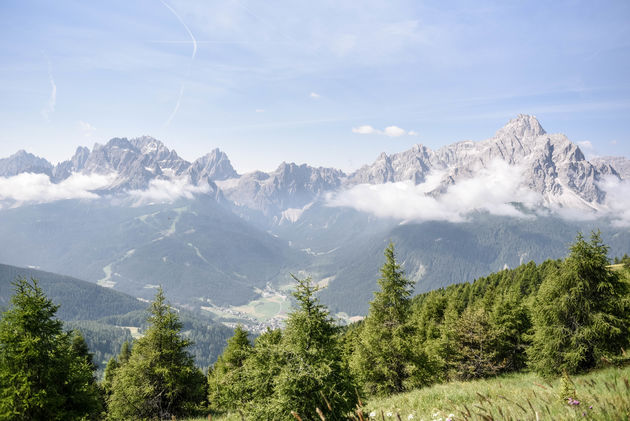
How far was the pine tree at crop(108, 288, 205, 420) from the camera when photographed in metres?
23.0

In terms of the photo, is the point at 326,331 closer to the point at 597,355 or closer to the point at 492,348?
the point at 597,355

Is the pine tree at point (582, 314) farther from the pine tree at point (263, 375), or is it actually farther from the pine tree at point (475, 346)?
the pine tree at point (263, 375)

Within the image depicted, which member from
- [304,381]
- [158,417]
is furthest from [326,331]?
[158,417]

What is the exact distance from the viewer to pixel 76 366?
17.8m

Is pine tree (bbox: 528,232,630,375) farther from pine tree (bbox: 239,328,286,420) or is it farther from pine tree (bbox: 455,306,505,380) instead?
pine tree (bbox: 239,328,286,420)

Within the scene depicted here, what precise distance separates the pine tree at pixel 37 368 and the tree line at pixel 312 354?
0.17ft

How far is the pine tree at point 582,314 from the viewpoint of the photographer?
1964cm

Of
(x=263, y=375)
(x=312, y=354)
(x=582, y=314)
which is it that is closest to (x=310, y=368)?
(x=312, y=354)

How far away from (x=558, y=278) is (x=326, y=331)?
18330 millimetres

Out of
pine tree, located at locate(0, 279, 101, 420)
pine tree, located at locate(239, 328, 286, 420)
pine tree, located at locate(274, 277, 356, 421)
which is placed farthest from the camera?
pine tree, located at locate(0, 279, 101, 420)

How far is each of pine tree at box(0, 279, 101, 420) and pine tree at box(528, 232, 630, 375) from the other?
2848 cm

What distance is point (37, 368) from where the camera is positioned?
1611 cm

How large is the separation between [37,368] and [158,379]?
361 inches

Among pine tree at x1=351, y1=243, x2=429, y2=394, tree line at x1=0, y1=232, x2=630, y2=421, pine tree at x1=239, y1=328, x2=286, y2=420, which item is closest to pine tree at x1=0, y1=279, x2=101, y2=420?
tree line at x1=0, y1=232, x2=630, y2=421
